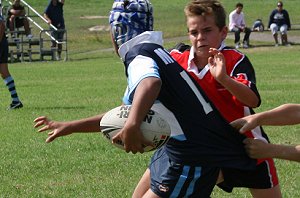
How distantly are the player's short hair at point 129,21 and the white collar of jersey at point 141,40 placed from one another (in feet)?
0.36

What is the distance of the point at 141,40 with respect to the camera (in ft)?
14.1

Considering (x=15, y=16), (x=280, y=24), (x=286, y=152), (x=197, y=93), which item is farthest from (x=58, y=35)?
(x=286, y=152)

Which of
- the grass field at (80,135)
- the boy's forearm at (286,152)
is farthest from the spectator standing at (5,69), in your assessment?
the boy's forearm at (286,152)

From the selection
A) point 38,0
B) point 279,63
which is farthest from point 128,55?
point 38,0

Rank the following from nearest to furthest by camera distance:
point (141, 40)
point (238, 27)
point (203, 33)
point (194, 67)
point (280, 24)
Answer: point (141, 40) → point (203, 33) → point (194, 67) → point (238, 27) → point (280, 24)

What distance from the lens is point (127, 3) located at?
4523 mm

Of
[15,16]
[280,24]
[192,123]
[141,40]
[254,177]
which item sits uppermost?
[141,40]

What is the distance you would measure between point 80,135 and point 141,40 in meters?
5.72

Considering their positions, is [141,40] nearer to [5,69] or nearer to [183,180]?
[183,180]

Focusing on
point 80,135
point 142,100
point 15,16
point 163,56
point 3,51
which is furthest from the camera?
point 15,16

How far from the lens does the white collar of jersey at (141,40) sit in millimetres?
4281

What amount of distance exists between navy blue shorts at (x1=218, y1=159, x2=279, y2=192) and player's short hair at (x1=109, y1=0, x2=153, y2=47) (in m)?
0.89

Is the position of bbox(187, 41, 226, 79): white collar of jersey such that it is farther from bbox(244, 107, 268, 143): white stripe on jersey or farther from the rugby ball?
the rugby ball

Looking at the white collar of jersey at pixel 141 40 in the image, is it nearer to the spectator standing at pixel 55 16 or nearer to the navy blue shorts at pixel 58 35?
the spectator standing at pixel 55 16
